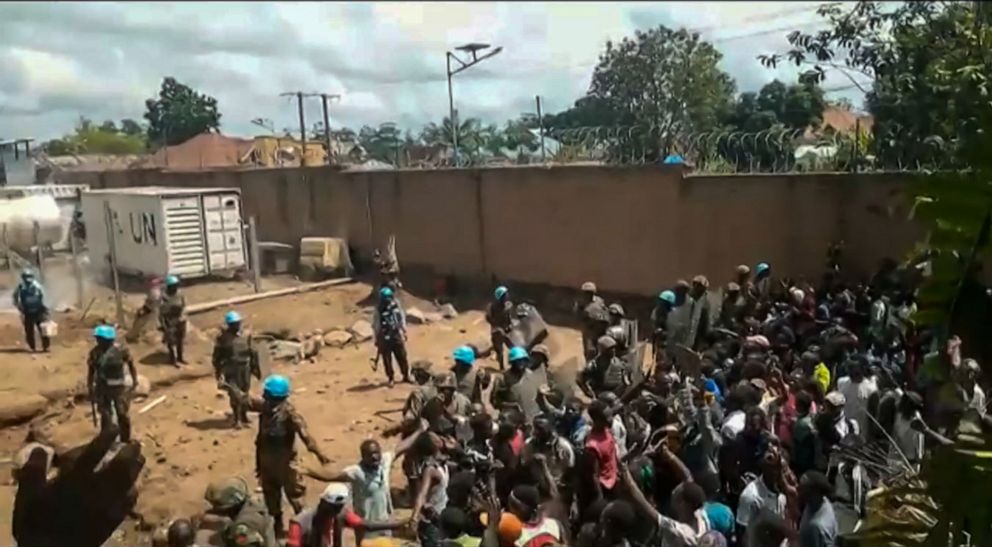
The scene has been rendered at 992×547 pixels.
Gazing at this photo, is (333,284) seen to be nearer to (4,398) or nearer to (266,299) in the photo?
(266,299)

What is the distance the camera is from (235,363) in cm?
988

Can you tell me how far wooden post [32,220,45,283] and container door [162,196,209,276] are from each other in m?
2.07

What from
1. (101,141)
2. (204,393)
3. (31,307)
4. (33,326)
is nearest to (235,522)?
(204,393)

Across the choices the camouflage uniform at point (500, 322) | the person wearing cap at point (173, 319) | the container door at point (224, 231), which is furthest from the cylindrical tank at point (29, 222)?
the camouflage uniform at point (500, 322)

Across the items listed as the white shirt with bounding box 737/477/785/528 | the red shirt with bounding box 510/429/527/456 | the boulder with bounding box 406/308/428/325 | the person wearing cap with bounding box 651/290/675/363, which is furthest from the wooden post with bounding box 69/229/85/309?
the white shirt with bounding box 737/477/785/528

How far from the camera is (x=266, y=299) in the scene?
16156 millimetres

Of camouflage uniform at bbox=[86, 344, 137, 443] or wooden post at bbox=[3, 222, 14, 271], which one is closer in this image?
camouflage uniform at bbox=[86, 344, 137, 443]

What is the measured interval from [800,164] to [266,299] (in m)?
8.46

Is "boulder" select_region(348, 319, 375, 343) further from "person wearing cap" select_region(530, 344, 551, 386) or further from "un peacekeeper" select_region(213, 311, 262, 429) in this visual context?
"person wearing cap" select_region(530, 344, 551, 386)

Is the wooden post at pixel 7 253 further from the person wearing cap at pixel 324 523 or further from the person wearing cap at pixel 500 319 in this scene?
the person wearing cap at pixel 324 523

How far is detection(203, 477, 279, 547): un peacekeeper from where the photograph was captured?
14.4 feet

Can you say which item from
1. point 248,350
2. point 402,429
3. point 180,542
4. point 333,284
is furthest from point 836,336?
point 333,284

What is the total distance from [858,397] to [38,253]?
12307 millimetres

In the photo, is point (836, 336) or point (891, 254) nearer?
point (836, 336)
